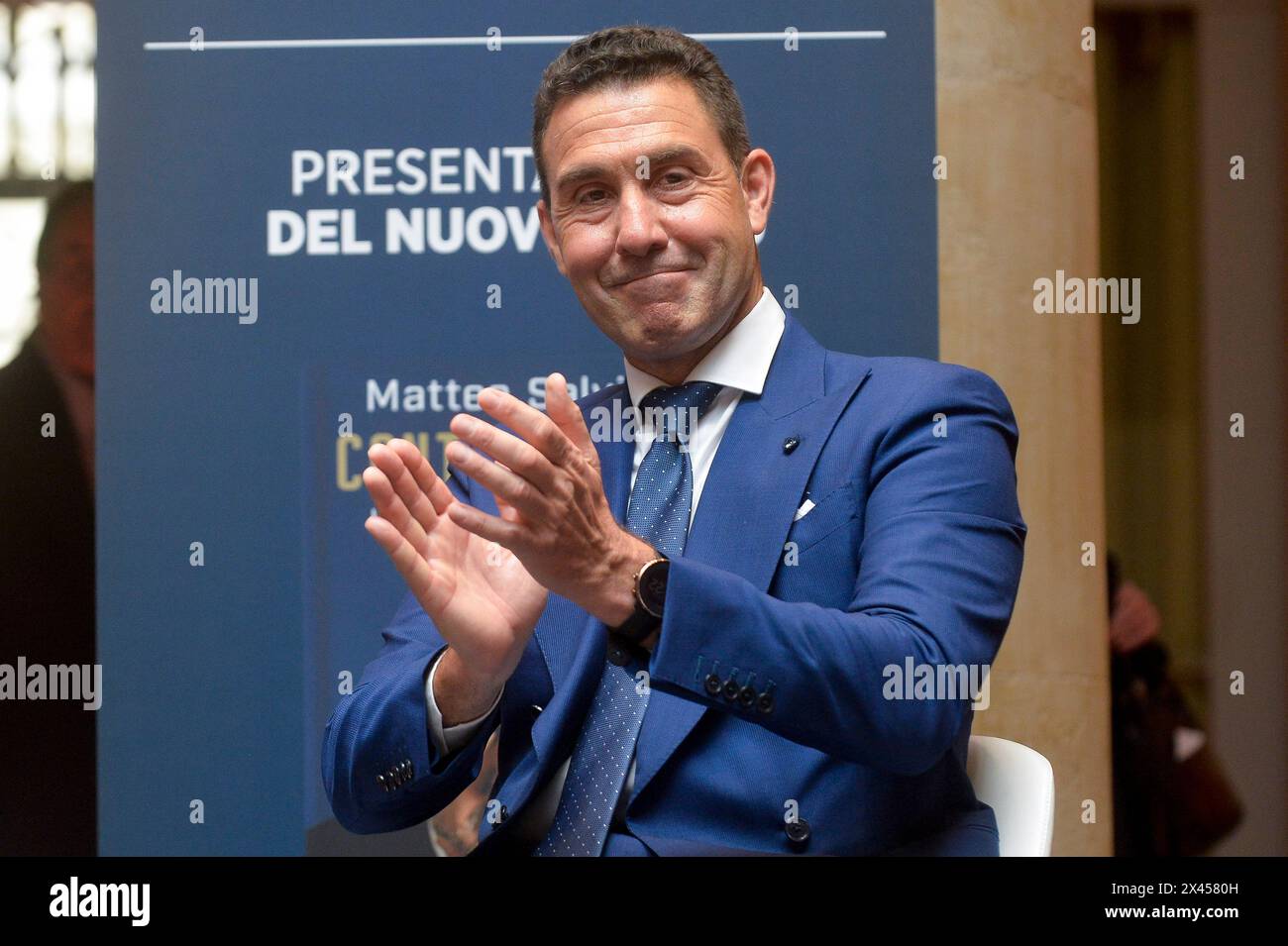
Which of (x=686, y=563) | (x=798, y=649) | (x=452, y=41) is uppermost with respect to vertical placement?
(x=452, y=41)

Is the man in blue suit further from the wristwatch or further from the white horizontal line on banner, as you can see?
the white horizontal line on banner

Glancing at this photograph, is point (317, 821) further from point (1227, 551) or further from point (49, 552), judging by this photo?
point (1227, 551)

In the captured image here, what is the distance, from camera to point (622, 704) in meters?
2.11

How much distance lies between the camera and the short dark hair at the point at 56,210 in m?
3.10

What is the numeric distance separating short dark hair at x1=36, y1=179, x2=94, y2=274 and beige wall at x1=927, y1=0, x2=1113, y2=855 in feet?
6.35

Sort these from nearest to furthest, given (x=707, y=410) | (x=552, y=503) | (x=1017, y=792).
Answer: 1. (x=552, y=503)
2. (x=1017, y=792)
3. (x=707, y=410)

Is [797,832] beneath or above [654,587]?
beneath

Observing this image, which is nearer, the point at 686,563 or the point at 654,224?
the point at 686,563

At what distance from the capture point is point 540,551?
173 cm

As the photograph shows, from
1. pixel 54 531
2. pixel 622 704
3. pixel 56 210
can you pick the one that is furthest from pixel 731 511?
pixel 56 210

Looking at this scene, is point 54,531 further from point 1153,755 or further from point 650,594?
point 1153,755

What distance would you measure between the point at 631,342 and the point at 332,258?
42.2 inches

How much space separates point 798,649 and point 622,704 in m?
0.43
